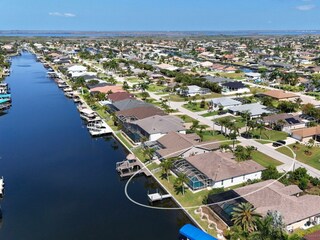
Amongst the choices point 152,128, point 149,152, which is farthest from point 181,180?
point 152,128

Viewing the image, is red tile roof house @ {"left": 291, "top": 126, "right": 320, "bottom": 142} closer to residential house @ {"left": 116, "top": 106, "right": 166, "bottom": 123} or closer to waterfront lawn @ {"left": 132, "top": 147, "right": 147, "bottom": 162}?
residential house @ {"left": 116, "top": 106, "right": 166, "bottom": 123}

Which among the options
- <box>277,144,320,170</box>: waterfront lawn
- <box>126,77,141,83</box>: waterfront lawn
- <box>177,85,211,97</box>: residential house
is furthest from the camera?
<box>126,77,141,83</box>: waterfront lawn

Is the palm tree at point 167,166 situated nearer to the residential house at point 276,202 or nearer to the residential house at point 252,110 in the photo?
the residential house at point 276,202

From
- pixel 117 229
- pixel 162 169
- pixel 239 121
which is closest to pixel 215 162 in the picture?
pixel 162 169

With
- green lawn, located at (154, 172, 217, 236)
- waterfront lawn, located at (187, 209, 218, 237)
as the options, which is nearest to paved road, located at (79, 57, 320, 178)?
green lawn, located at (154, 172, 217, 236)

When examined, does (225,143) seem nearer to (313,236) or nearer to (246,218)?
(246,218)

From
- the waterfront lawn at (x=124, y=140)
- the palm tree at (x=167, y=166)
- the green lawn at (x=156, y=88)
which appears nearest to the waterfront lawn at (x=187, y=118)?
the waterfront lawn at (x=124, y=140)
